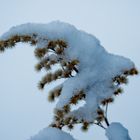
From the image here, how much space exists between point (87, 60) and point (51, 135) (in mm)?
1331

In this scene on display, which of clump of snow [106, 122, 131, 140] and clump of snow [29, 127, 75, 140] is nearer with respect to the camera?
clump of snow [29, 127, 75, 140]

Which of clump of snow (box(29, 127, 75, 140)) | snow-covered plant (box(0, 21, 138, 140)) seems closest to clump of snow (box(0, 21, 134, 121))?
snow-covered plant (box(0, 21, 138, 140))

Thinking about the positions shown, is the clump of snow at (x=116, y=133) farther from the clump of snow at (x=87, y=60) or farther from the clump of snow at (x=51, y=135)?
the clump of snow at (x=51, y=135)

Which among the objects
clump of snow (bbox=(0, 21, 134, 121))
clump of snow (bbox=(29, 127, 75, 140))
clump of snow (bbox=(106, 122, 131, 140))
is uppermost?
clump of snow (bbox=(0, 21, 134, 121))

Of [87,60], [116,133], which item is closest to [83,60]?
[87,60]

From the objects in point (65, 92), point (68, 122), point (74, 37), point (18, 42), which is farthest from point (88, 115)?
point (18, 42)

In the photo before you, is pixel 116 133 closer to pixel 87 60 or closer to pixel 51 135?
pixel 51 135

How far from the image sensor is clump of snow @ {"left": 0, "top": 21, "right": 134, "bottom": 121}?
5426 mm

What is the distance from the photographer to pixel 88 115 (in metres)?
5.64

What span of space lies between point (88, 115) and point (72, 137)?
1.80ft

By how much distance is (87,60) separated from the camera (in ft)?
17.9

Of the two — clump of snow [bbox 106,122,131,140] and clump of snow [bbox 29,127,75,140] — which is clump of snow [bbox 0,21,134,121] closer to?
clump of snow [bbox 106,122,131,140]

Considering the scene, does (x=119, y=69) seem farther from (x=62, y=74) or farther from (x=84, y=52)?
(x=62, y=74)

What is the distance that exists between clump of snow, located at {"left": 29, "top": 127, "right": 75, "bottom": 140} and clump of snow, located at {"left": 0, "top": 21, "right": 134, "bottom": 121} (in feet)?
2.04
